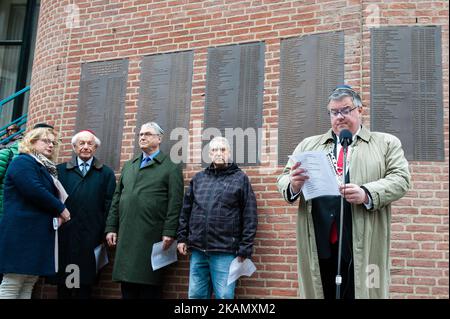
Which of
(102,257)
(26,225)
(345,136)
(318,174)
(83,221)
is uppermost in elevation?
(345,136)

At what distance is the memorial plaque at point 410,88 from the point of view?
5.31 meters

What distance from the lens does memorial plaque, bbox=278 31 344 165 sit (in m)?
5.64

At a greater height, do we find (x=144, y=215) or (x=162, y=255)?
(x=144, y=215)

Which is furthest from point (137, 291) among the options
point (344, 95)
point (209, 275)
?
point (344, 95)

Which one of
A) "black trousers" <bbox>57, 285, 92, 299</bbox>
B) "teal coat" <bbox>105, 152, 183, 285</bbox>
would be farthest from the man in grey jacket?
"black trousers" <bbox>57, 285, 92, 299</bbox>

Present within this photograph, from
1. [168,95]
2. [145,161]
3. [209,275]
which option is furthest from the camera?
[168,95]

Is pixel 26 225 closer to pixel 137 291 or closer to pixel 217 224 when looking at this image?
pixel 137 291

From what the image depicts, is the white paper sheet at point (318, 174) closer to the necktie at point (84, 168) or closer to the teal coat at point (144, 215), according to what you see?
the teal coat at point (144, 215)

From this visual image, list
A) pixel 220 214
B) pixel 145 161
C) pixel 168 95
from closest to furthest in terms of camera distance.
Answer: pixel 220 214, pixel 145 161, pixel 168 95

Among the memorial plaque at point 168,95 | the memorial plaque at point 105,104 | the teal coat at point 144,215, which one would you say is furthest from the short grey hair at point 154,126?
the memorial plaque at point 105,104

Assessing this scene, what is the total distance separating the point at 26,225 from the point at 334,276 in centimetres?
274

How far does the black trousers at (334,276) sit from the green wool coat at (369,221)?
0.05 m

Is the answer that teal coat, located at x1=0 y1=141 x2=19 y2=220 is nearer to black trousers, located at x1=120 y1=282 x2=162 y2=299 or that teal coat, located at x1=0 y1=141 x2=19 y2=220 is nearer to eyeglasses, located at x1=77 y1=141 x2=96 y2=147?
eyeglasses, located at x1=77 y1=141 x2=96 y2=147

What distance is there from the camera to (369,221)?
3586 millimetres
